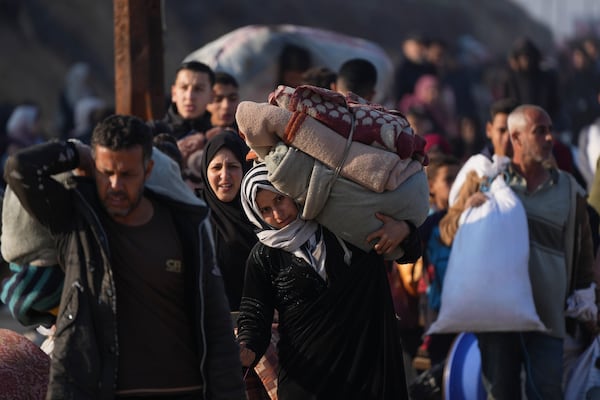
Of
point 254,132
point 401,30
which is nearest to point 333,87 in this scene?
point 254,132

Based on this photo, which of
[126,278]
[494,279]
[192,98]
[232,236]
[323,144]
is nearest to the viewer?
[126,278]

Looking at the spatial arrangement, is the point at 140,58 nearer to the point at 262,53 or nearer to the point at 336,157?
the point at 262,53

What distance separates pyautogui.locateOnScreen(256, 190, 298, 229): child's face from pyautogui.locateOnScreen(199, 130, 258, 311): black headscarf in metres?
1.05

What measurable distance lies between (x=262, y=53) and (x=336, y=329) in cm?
603

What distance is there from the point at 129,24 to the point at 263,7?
28600mm

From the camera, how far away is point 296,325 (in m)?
6.12

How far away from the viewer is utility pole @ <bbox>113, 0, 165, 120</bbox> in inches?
358

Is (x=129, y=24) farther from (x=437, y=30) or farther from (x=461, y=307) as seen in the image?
(x=437, y=30)

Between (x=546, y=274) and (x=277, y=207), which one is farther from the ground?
(x=277, y=207)

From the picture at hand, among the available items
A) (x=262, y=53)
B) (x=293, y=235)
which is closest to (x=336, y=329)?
(x=293, y=235)

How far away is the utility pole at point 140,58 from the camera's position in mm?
9086

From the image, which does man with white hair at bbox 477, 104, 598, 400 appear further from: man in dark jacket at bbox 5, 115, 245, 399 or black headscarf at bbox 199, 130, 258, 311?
man in dark jacket at bbox 5, 115, 245, 399

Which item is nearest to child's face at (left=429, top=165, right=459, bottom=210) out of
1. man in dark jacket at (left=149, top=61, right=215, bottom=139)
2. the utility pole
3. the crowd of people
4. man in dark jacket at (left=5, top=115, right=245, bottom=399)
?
the crowd of people

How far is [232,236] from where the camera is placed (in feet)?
23.5
